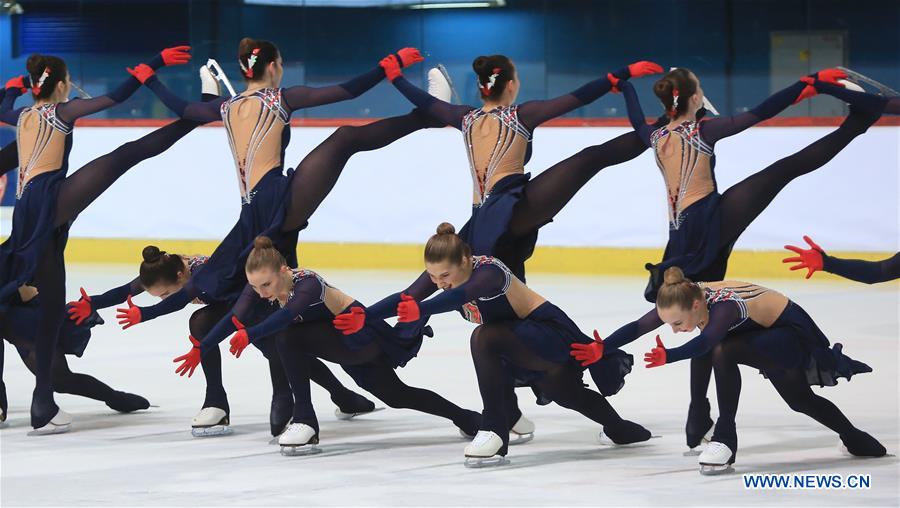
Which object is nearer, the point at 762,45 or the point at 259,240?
the point at 259,240

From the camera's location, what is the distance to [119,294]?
5.70 metres

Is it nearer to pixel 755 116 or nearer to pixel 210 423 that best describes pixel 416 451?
pixel 210 423

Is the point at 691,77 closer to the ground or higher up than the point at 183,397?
higher up

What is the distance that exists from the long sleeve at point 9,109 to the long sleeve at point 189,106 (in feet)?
2.16

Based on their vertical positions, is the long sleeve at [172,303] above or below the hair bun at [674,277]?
below

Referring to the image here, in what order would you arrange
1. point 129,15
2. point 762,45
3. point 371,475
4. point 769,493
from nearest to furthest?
1. point 769,493
2. point 371,475
3. point 762,45
4. point 129,15

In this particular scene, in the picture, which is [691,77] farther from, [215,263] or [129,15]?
[129,15]

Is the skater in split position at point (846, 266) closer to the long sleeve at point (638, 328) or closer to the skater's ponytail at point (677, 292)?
the skater's ponytail at point (677, 292)

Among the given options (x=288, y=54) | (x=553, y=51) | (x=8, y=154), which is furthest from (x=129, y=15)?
(x=8, y=154)

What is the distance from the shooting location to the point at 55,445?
5426 millimetres

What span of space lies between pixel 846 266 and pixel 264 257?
1906 mm

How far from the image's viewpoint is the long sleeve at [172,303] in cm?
542

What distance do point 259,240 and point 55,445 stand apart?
1184 millimetres

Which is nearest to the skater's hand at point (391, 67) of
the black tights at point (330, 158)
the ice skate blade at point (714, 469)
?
the black tights at point (330, 158)
